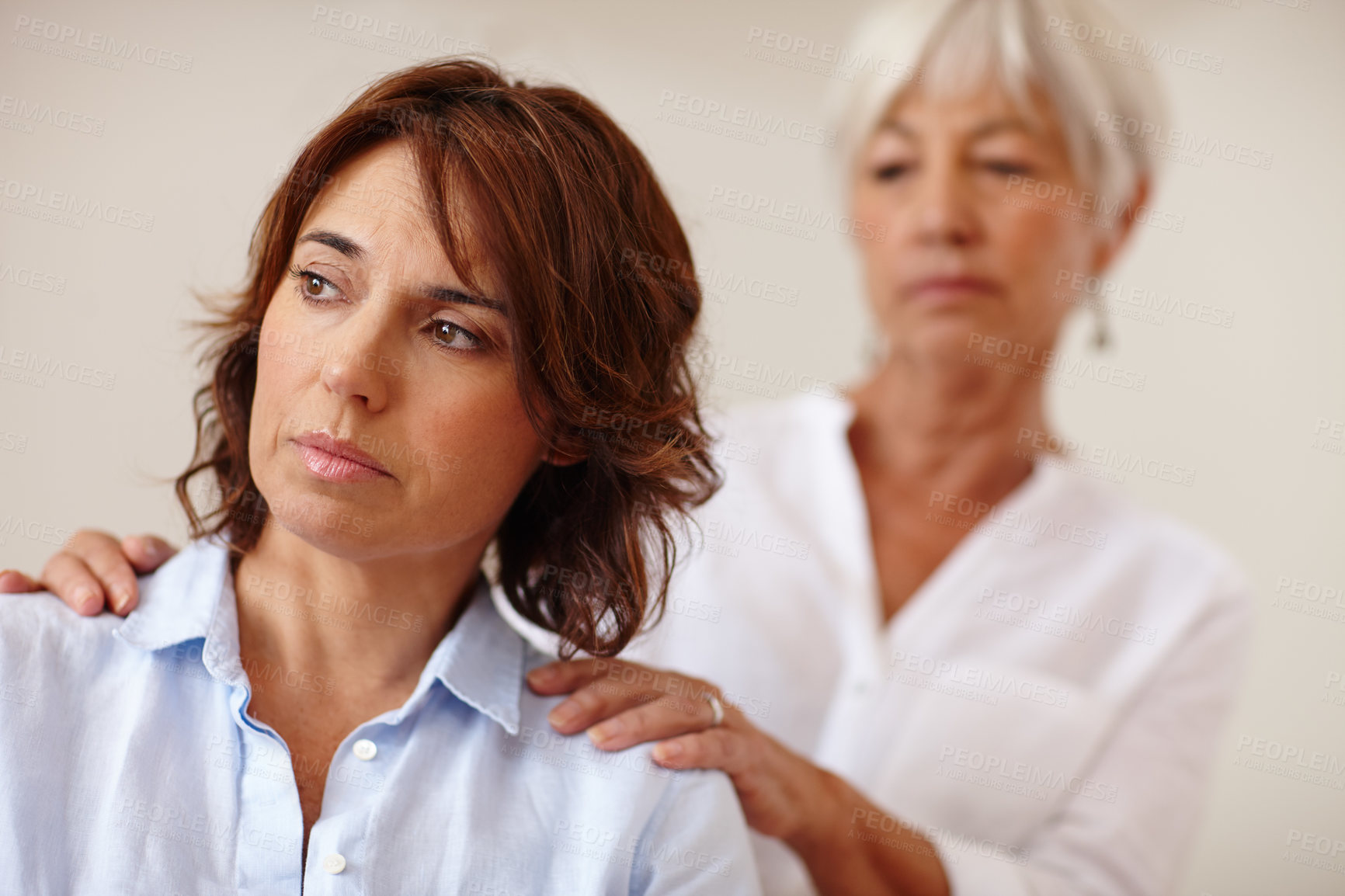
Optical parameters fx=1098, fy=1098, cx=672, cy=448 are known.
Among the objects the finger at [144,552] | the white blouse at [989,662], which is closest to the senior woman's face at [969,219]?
the white blouse at [989,662]

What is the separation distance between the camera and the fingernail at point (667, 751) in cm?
140

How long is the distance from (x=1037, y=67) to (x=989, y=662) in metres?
1.16

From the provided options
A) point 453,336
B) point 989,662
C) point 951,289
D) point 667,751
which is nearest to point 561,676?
point 667,751

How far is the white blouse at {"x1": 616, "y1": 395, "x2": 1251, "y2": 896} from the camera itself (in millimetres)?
2094

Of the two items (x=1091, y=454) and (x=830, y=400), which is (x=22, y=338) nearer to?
(x=830, y=400)

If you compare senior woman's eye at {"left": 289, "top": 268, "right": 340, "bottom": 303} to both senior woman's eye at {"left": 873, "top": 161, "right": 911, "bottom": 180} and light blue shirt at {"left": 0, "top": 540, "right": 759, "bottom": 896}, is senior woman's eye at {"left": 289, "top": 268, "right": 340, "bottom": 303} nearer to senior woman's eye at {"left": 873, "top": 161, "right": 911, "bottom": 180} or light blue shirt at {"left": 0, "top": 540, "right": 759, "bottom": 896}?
light blue shirt at {"left": 0, "top": 540, "right": 759, "bottom": 896}

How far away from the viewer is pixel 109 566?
1.37 meters

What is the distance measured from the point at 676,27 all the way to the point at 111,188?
1509mm

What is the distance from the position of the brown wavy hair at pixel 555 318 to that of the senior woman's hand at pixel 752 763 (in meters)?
0.07

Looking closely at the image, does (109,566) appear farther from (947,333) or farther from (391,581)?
(947,333)

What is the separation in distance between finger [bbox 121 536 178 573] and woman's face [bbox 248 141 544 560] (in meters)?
0.28

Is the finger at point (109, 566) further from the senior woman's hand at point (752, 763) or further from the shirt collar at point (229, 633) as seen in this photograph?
the senior woman's hand at point (752, 763)

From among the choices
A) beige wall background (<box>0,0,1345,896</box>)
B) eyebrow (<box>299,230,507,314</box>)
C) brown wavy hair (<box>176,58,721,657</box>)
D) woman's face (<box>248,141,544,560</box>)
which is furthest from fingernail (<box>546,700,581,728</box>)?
beige wall background (<box>0,0,1345,896</box>)

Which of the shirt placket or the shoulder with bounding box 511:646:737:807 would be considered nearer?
the shirt placket
